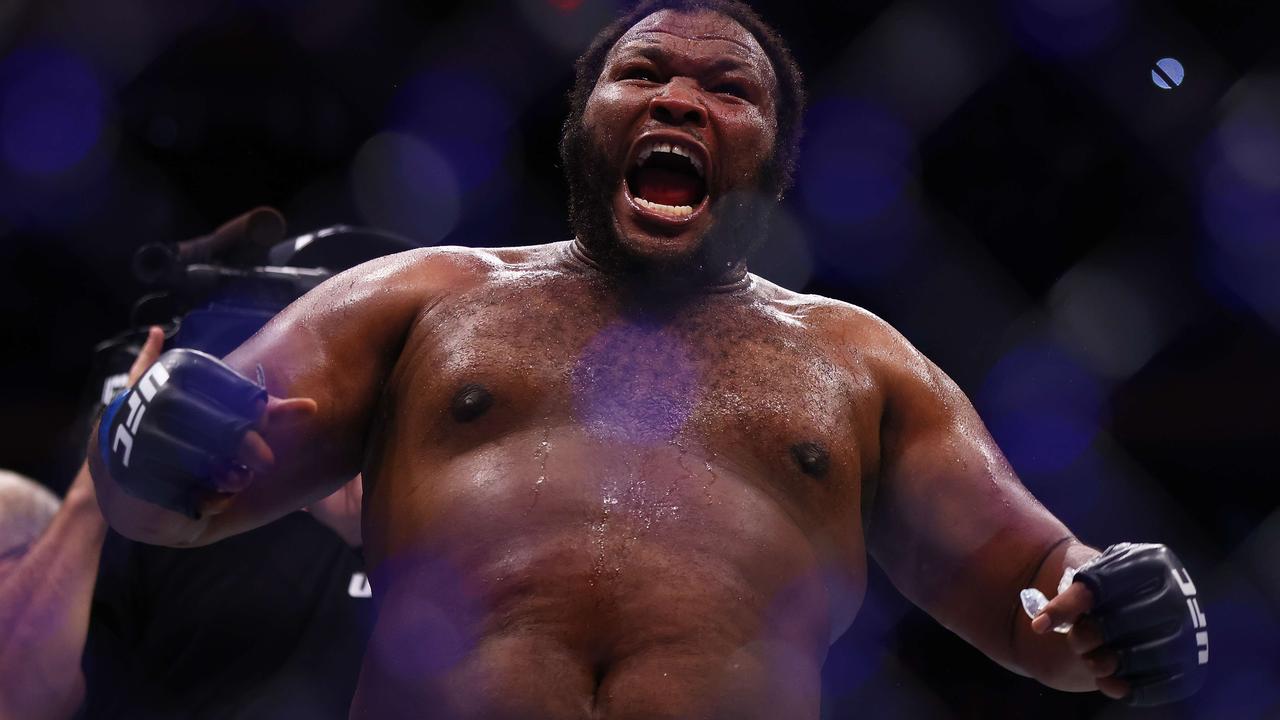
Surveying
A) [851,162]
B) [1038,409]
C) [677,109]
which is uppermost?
[677,109]

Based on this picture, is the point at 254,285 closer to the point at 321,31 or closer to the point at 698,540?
the point at 321,31

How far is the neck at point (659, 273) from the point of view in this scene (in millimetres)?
1342

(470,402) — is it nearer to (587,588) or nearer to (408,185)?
(587,588)

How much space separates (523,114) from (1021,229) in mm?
998

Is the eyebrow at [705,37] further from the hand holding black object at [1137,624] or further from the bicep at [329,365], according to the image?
the hand holding black object at [1137,624]

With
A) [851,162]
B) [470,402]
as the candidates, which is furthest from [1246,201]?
[470,402]

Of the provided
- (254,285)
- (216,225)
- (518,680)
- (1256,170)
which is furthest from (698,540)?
(216,225)

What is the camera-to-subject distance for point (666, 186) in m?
1.38

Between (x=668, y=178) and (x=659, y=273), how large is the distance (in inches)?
5.0

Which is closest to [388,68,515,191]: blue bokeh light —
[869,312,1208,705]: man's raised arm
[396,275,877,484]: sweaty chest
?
[396,275,877,484]: sweaty chest

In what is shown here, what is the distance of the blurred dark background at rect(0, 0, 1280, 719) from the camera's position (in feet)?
6.75

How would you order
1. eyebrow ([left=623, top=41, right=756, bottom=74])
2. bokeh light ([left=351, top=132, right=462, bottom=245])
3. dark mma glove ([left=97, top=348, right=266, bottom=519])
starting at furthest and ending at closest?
bokeh light ([left=351, top=132, right=462, bottom=245]) → eyebrow ([left=623, top=41, right=756, bottom=74]) → dark mma glove ([left=97, top=348, right=266, bottom=519])

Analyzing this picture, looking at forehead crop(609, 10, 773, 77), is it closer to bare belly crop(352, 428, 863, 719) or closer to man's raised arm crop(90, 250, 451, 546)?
man's raised arm crop(90, 250, 451, 546)

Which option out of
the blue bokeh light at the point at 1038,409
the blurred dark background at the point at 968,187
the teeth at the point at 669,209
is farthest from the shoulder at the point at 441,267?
the blue bokeh light at the point at 1038,409
